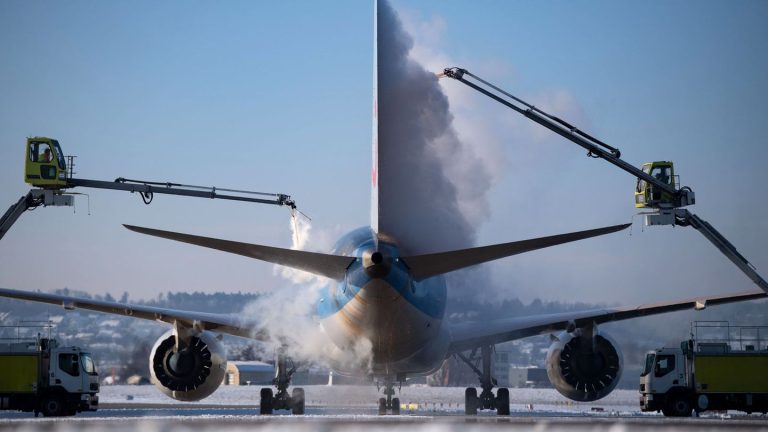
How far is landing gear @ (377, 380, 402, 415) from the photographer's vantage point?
43.4 meters

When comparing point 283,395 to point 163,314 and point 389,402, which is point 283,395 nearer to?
point 389,402

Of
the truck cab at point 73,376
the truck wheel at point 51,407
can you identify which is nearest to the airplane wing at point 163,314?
the truck cab at point 73,376

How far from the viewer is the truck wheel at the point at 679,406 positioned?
43.8 metres

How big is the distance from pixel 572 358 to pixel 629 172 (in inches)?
516

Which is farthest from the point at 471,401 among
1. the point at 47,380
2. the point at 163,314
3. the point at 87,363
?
the point at 47,380

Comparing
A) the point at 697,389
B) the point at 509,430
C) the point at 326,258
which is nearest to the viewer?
the point at 509,430

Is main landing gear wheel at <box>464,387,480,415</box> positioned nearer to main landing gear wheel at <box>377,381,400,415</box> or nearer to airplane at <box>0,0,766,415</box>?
airplane at <box>0,0,766,415</box>

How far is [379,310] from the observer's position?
34000mm

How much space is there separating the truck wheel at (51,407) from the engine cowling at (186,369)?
4.17 m

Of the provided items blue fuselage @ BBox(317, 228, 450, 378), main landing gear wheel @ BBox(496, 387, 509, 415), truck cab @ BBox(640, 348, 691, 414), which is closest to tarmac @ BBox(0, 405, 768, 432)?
blue fuselage @ BBox(317, 228, 450, 378)

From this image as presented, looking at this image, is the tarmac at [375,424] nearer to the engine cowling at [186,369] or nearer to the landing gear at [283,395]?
the landing gear at [283,395]

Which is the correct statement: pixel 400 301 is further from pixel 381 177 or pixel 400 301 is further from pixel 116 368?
pixel 116 368

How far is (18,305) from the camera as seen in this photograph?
102875mm

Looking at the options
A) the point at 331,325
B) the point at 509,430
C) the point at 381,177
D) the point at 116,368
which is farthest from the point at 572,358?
the point at 116,368
